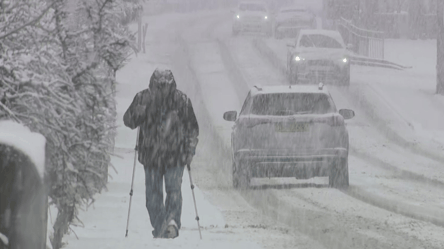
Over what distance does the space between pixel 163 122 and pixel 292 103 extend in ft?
19.0

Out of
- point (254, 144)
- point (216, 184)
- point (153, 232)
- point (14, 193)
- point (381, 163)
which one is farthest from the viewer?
point (381, 163)

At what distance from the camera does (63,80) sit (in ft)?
22.0

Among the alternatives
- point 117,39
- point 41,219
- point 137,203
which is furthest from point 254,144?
point 41,219

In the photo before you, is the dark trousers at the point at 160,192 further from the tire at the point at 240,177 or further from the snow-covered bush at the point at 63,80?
the tire at the point at 240,177

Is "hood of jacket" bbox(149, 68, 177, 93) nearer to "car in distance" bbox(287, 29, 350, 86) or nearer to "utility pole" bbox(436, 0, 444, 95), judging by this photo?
"car in distance" bbox(287, 29, 350, 86)

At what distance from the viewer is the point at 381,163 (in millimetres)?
17844

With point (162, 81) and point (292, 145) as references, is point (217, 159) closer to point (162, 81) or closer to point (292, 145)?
point (292, 145)

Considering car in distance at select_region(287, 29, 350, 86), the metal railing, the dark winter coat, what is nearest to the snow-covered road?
car in distance at select_region(287, 29, 350, 86)

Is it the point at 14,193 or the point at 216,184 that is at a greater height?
the point at 14,193

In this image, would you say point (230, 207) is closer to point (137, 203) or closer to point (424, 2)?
point (137, 203)

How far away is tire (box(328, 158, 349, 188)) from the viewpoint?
46.1 feet

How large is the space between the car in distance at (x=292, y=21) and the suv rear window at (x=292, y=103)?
33.8 m

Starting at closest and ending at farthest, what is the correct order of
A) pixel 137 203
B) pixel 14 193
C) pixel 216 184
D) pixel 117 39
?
pixel 14 193
pixel 117 39
pixel 137 203
pixel 216 184

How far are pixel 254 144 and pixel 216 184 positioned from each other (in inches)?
67.0
